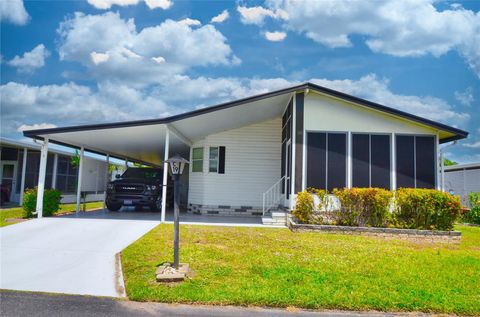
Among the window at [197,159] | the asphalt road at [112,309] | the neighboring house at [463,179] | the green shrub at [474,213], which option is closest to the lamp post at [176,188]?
the asphalt road at [112,309]

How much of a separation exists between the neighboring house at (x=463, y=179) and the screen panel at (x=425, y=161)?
10.6 m

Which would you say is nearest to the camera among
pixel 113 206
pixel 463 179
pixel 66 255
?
pixel 66 255

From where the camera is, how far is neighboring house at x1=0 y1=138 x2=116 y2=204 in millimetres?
15867

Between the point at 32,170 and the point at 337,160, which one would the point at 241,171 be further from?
the point at 32,170

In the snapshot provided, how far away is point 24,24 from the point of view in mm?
13156

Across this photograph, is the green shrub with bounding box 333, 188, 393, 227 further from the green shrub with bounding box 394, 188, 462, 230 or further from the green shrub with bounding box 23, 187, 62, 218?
the green shrub with bounding box 23, 187, 62, 218

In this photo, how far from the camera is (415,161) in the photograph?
10320 millimetres

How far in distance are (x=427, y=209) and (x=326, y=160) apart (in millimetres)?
2940

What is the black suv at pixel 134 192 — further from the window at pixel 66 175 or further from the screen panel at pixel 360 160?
the window at pixel 66 175

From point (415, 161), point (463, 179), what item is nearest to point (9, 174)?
point (415, 161)

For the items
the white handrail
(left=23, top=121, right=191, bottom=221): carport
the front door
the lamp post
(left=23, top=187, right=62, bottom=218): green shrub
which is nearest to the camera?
the lamp post

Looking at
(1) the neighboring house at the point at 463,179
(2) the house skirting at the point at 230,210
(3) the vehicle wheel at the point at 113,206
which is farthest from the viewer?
(1) the neighboring house at the point at 463,179

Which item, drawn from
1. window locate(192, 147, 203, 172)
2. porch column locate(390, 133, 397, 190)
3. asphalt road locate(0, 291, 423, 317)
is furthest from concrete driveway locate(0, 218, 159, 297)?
porch column locate(390, 133, 397, 190)

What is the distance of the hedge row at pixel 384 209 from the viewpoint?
9000 millimetres
